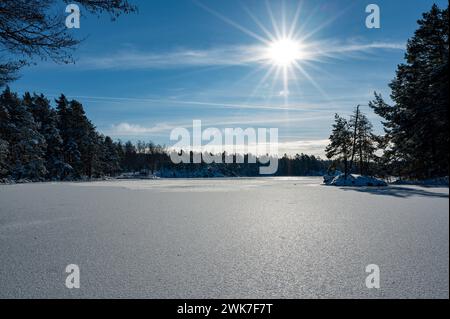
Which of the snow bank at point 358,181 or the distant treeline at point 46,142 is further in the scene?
the distant treeline at point 46,142

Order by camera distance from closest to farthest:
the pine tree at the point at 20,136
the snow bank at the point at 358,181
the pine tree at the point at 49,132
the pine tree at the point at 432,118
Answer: the pine tree at the point at 432,118 → the snow bank at the point at 358,181 → the pine tree at the point at 20,136 → the pine tree at the point at 49,132

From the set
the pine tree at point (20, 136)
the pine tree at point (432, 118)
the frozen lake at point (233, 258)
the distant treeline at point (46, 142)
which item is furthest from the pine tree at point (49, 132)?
the pine tree at point (432, 118)

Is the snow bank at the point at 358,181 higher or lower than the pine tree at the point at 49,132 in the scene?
lower

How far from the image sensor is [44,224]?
7.96 meters

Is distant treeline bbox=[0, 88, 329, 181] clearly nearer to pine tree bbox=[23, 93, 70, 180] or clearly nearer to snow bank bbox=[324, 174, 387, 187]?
pine tree bbox=[23, 93, 70, 180]

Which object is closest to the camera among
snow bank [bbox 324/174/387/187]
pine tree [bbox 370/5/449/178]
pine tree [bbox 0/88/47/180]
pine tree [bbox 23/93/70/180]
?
pine tree [bbox 370/5/449/178]

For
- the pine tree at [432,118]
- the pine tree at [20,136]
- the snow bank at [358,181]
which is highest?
the pine tree at [20,136]

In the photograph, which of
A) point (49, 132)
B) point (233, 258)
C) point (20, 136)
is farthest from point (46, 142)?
point (233, 258)

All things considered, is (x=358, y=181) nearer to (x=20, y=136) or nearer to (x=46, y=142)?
(x=20, y=136)

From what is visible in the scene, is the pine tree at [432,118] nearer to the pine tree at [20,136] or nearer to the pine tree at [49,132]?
the pine tree at [20,136]

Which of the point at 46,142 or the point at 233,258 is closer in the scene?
the point at 233,258

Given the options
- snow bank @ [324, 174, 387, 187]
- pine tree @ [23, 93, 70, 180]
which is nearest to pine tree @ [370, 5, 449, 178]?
snow bank @ [324, 174, 387, 187]
